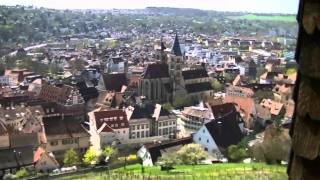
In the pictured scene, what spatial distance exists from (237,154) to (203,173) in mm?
3566

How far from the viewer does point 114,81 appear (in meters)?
28.8

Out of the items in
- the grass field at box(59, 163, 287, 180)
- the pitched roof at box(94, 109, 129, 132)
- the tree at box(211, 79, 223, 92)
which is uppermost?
the grass field at box(59, 163, 287, 180)

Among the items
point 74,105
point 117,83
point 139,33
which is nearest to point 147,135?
point 74,105

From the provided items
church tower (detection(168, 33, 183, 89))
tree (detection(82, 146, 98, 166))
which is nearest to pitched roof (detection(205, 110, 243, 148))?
tree (detection(82, 146, 98, 166))

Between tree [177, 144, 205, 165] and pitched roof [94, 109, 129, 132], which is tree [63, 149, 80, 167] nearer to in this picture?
pitched roof [94, 109, 129, 132]

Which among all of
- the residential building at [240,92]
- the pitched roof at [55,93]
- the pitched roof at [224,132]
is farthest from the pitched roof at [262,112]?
the pitched roof at [55,93]

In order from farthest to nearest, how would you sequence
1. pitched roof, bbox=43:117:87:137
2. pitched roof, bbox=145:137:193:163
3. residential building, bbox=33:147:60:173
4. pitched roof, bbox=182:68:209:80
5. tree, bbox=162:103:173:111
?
1. pitched roof, bbox=182:68:209:80
2. tree, bbox=162:103:173:111
3. pitched roof, bbox=43:117:87:137
4. pitched roof, bbox=145:137:193:163
5. residential building, bbox=33:147:60:173

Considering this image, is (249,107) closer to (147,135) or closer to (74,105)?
(147,135)

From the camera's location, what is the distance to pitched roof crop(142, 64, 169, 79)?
26.8 meters

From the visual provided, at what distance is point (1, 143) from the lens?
1652cm

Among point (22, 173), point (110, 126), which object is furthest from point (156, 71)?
point (22, 173)

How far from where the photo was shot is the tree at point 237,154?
50.0 feet

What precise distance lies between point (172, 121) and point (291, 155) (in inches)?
800

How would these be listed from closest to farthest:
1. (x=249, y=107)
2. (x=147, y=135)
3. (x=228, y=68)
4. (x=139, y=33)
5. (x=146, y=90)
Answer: (x=147, y=135) < (x=249, y=107) < (x=146, y=90) < (x=228, y=68) < (x=139, y=33)
